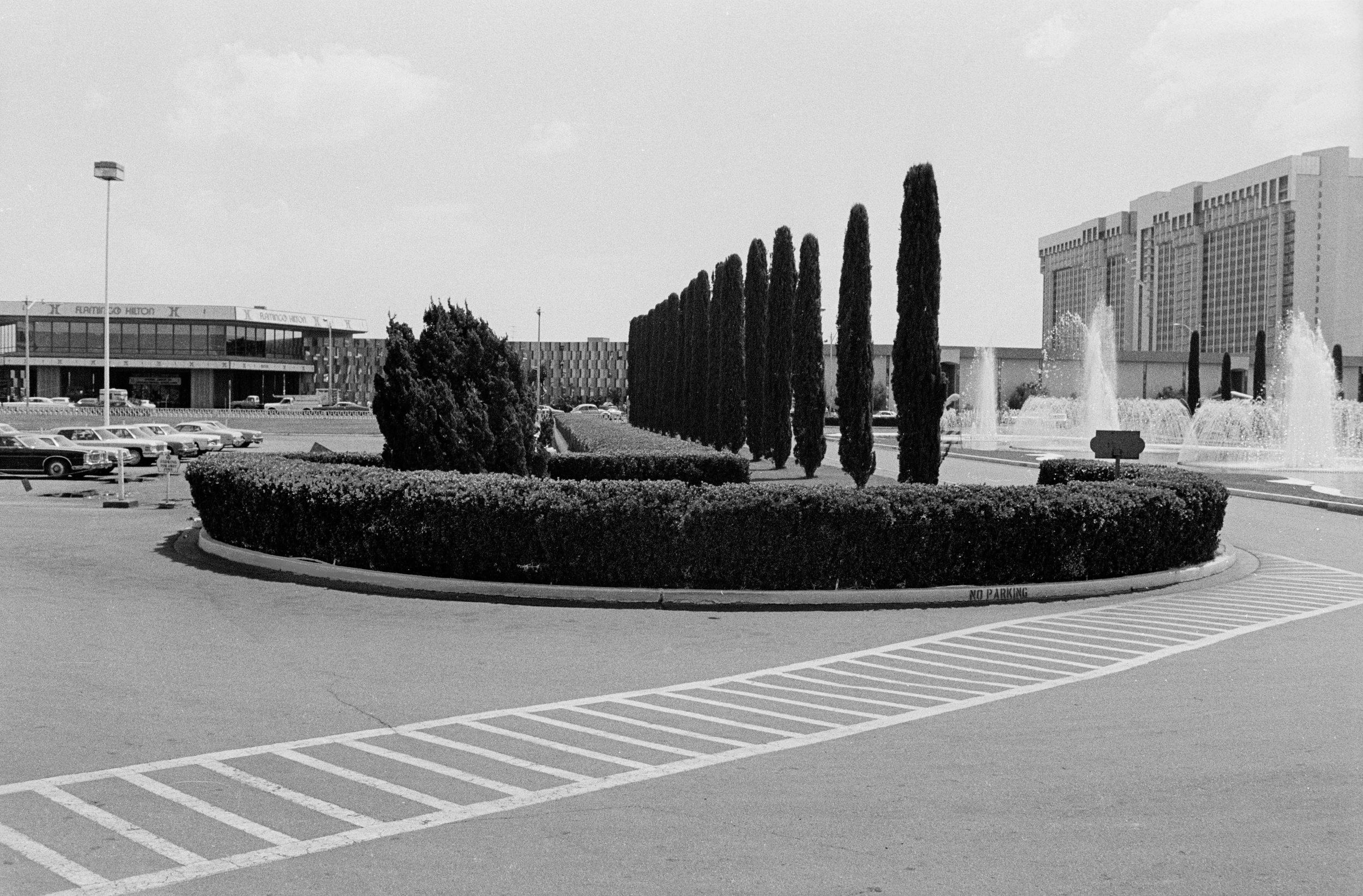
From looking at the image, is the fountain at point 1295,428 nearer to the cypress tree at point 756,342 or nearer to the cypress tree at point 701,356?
the cypress tree at point 756,342

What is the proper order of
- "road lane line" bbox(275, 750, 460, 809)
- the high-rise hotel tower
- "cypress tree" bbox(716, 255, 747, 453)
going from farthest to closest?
1. the high-rise hotel tower
2. "cypress tree" bbox(716, 255, 747, 453)
3. "road lane line" bbox(275, 750, 460, 809)

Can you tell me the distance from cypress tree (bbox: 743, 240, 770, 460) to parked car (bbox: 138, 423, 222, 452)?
20.9 m

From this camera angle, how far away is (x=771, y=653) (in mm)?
10586

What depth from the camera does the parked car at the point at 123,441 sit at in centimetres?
3784

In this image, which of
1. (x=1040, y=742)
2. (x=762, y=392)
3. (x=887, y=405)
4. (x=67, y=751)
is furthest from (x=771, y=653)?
(x=887, y=405)

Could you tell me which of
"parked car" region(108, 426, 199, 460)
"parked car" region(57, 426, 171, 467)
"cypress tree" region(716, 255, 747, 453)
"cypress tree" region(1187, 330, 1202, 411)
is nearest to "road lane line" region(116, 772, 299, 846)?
"cypress tree" region(716, 255, 747, 453)

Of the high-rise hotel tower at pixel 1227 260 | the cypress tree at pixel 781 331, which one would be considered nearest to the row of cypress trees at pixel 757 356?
the cypress tree at pixel 781 331

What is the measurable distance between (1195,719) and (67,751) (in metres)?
7.19

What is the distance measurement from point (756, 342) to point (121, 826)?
31899 millimetres

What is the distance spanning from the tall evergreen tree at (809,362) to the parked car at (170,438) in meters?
20.5

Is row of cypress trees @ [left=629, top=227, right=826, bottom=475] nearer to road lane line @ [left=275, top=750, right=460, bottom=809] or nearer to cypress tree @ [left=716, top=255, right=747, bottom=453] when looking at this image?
cypress tree @ [left=716, top=255, right=747, bottom=453]

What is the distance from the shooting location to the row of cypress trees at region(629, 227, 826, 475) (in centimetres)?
3341

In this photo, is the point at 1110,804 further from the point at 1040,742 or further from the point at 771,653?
the point at 771,653

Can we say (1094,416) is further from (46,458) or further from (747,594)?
(747,594)
